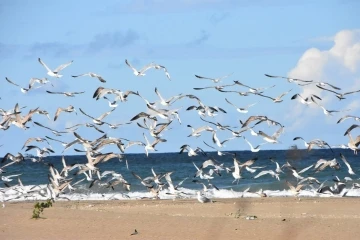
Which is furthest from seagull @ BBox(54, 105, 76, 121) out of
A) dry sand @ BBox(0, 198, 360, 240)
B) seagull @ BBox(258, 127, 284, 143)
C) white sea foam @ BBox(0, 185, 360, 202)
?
white sea foam @ BBox(0, 185, 360, 202)

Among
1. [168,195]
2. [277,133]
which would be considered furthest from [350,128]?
[168,195]

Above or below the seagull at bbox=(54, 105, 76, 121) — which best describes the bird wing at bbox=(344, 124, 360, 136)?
below

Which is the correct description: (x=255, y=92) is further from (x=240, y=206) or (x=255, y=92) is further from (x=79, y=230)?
(x=240, y=206)

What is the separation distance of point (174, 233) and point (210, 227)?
3.90ft

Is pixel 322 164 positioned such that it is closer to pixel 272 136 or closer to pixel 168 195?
pixel 272 136

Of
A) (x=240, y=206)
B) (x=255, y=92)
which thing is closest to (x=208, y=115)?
(x=255, y=92)

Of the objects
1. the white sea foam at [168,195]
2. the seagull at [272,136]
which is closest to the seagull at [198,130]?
the seagull at [272,136]

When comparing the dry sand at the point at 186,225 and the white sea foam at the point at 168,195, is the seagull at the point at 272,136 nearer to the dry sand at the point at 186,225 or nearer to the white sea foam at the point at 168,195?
the dry sand at the point at 186,225

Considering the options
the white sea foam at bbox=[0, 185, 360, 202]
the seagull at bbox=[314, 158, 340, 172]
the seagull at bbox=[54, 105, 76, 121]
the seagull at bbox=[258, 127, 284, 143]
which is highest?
the seagull at bbox=[54, 105, 76, 121]

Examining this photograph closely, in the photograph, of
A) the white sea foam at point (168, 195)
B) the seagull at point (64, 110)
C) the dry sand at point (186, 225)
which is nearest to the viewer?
the dry sand at point (186, 225)

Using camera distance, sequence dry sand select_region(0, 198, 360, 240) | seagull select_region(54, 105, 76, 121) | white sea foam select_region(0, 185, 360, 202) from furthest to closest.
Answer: white sea foam select_region(0, 185, 360, 202), seagull select_region(54, 105, 76, 121), dry sand select_region(0, 198, 360, 240)

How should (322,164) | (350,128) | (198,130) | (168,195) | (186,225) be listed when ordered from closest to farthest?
1. (186,225)
2. (350,128)
3. (198,130)
4. (322,164)
5. (168,195)

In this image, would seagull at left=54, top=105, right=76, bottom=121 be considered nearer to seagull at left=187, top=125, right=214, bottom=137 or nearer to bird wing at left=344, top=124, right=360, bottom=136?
seagull at left=187, top=125, right=214, bottom=137

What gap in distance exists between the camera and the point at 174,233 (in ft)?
63.0
